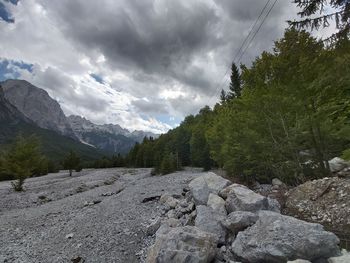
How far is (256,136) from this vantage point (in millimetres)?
18656

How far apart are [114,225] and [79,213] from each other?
16.1 ft

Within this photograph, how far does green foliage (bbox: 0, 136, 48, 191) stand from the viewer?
104 feet

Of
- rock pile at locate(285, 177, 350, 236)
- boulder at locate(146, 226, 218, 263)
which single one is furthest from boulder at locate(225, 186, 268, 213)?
boulder at locate(146, 226, 218, 263)

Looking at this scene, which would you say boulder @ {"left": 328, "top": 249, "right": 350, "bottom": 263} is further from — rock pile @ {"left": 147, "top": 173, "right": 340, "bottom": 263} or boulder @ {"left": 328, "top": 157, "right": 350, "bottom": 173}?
boulder @ {"left": 328, "top": 157, "right": 350, "bottom": 173}

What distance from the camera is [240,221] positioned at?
8.21m

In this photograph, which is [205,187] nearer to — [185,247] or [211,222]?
[211,222]

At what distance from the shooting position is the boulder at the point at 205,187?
39.3ft

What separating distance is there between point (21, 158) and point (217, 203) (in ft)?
101

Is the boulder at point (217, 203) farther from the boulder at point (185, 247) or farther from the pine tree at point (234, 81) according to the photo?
the pine tree at point (234, 81)

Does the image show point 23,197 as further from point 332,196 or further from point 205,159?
point 205,159

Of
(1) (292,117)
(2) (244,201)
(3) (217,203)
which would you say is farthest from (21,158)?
→ (2) (244,201)

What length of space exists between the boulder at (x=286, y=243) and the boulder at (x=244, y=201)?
7.32 ft

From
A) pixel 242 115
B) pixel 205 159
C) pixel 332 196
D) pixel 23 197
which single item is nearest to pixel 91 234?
pixel 332 196

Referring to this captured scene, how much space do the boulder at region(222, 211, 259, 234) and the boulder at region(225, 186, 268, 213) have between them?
40.5 inches
